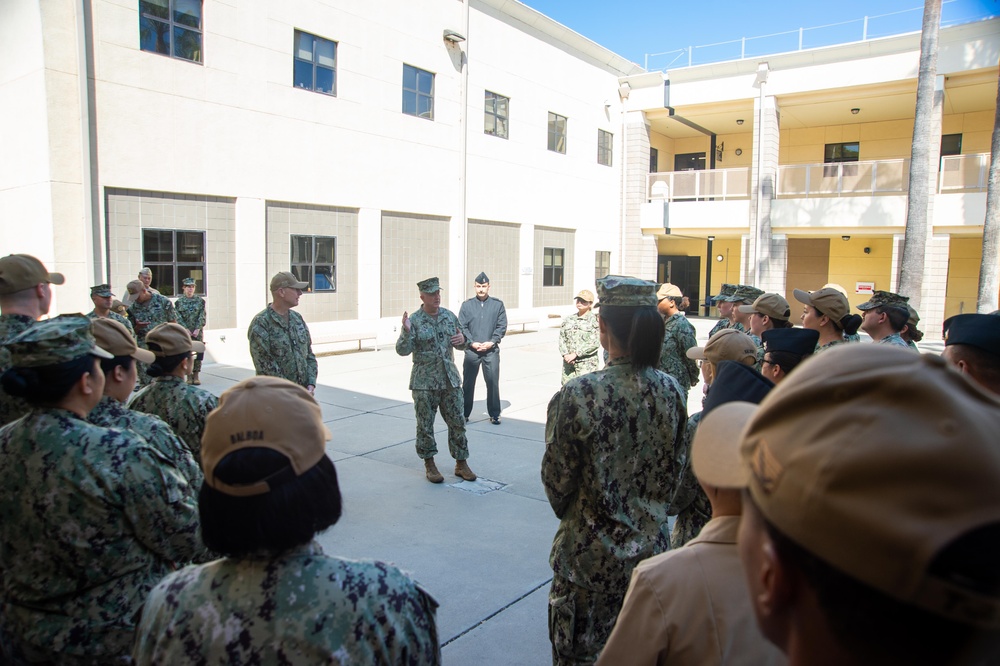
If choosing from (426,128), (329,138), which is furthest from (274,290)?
(426,128)

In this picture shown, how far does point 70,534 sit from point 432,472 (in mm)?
4667

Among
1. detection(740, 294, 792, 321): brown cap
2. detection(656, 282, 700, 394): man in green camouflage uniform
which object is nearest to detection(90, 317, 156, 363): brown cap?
detection(740, 294, 792, 321): brown cap

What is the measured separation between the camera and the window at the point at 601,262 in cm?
2472

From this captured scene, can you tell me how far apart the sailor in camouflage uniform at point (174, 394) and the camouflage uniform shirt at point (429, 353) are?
3.27 m

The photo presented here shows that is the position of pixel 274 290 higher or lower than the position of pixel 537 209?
lower

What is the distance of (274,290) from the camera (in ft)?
20.6

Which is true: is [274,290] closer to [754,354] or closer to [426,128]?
[754,354]

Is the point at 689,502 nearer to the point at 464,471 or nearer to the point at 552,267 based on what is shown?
the point at 464,471

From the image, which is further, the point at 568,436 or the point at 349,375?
the point at 349,375

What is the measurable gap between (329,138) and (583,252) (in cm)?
1111

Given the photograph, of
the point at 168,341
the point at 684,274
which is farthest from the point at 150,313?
the point at 684,274

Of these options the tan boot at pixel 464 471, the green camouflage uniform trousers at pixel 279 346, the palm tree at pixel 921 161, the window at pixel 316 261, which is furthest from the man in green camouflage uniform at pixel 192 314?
the palm tree at pixel 921 161

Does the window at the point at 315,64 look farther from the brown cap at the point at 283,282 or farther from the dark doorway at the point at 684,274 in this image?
the dark doorway at the point at 684,274

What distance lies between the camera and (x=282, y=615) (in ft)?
4.66
